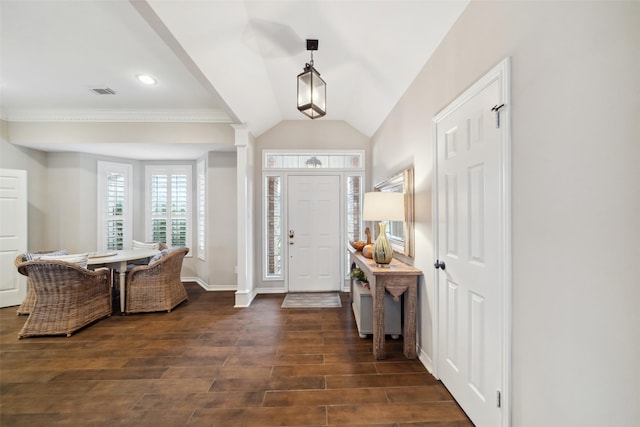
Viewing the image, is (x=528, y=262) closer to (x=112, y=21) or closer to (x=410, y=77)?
(x=410, y=77)

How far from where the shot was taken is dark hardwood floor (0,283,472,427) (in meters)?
1.68

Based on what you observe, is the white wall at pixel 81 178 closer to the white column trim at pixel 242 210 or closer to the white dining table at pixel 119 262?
the white column trim at pixel 242 210

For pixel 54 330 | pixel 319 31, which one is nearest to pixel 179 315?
pixel 54 330

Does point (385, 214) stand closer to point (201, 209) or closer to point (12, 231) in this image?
point (201, 209)

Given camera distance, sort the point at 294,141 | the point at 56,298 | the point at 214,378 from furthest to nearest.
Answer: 1. the point at 294,141
2. the point at 56,298
3. the point at 214,378

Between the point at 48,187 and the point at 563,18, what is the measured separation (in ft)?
21.4

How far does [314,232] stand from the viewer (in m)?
4.32

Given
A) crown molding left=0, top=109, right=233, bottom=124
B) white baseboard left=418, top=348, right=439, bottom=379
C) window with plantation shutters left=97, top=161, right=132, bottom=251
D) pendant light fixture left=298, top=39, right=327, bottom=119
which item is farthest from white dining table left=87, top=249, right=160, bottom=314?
white baseboard left=418, top=348, right=439, bottom=379

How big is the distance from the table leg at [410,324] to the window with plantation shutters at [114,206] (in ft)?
17.1

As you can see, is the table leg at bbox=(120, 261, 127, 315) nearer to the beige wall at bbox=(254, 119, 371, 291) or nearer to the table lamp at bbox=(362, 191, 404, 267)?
the beige wall at bbox=(254, 119, 371, 291)

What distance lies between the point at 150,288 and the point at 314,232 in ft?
8.21

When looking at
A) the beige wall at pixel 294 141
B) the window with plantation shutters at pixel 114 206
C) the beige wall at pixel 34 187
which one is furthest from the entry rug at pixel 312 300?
the beige wall at pixel 34 187

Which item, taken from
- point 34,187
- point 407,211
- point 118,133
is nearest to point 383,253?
point 407,211

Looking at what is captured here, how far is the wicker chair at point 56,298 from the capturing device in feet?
8.82
